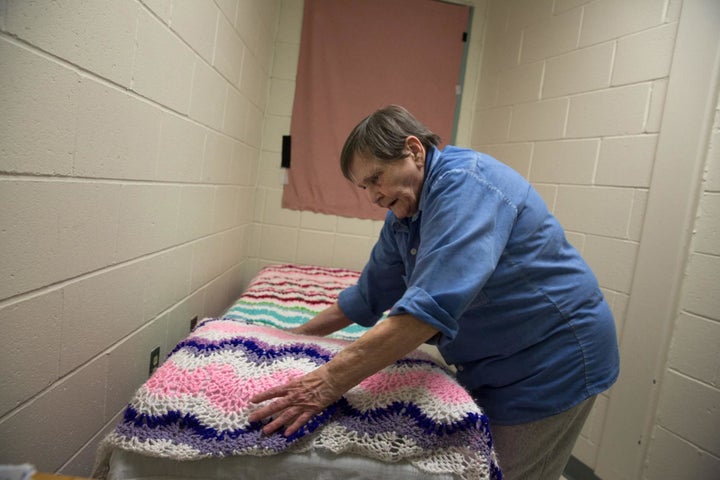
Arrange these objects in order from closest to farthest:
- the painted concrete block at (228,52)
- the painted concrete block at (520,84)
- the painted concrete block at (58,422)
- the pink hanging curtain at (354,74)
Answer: the painted concrete block at (58,422) < the painted concrete block at (228,52) < the painted concrete block at (520,84) < the pink hanging curtain at (354,74)

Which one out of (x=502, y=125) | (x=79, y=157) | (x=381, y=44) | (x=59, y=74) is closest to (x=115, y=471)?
(x=79, y=157)

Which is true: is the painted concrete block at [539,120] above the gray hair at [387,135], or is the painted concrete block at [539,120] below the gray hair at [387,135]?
above

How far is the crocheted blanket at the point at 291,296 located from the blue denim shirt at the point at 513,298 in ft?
1.86

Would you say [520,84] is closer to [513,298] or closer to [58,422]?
[513,298]

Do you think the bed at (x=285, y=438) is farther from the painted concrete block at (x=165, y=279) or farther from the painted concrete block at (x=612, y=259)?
the painted concrete block at (x=612, y=259)

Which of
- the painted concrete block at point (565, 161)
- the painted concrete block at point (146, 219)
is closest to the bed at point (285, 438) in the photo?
the painted concrete block at point (146, 219)

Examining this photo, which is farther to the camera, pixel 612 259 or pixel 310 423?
pixel 612 259

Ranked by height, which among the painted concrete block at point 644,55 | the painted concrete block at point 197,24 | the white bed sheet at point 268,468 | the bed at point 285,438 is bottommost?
the white bed sheet at point 268,468

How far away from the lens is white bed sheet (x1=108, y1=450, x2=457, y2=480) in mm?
798

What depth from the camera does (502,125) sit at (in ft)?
9.13

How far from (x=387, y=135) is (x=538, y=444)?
0.92 metres

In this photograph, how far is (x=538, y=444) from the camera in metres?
1.14

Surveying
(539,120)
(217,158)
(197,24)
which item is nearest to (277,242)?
(217,158)

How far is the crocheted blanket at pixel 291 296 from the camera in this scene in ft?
5.89
